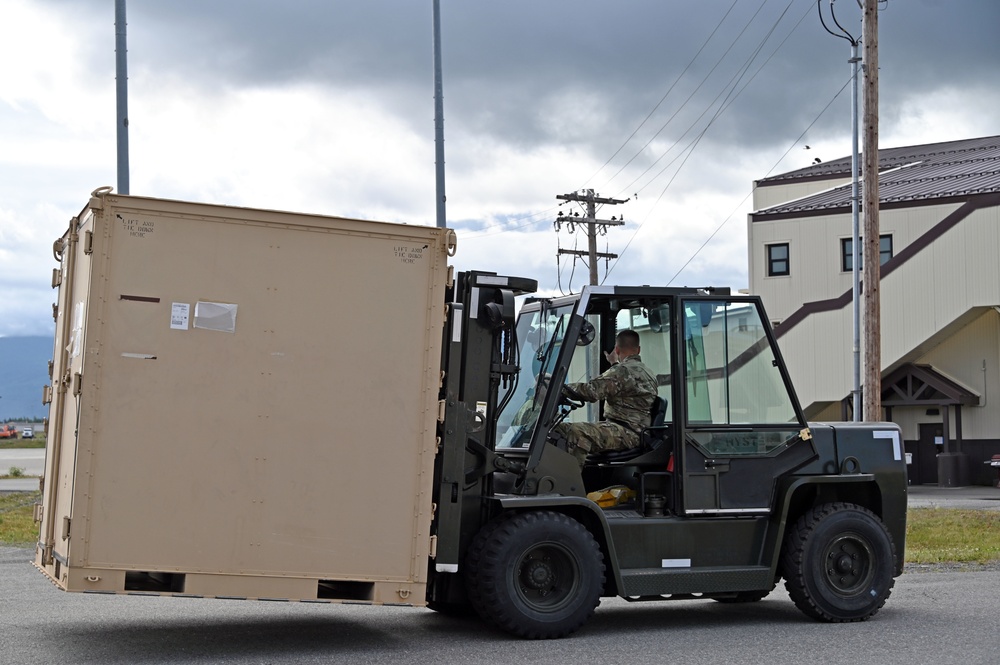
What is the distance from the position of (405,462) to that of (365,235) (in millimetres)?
1584

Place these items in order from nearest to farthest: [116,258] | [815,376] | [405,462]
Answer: [116,258] → [405,462] → [815,376]

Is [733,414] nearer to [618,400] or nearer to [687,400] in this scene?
[687,400]

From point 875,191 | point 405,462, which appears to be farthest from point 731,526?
point 875,191

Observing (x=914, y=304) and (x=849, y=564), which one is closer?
(x=849, y=564)

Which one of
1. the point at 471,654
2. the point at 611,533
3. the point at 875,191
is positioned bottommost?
the point at 471,654

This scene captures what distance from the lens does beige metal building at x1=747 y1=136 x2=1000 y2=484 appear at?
3516 cm

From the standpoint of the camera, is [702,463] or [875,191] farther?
[875,191]

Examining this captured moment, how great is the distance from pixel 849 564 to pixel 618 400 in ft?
7.90

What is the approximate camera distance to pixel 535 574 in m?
8.88

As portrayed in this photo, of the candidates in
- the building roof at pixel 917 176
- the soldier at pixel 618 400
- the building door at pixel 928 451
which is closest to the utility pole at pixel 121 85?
the soldier at pixel 618 400

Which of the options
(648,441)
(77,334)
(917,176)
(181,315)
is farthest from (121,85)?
(917,176)

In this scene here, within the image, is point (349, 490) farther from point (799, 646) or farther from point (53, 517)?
point (799, 646)

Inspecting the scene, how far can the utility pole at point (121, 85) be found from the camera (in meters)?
15.5

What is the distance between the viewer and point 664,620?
10.2 meters
